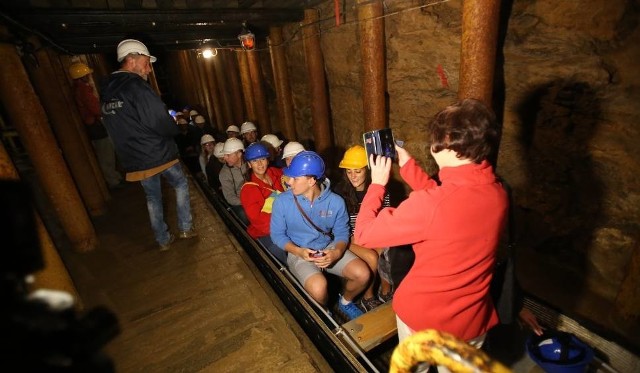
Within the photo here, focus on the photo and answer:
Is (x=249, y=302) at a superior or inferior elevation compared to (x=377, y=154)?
inferior

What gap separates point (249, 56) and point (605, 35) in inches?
308

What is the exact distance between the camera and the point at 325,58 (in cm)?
681

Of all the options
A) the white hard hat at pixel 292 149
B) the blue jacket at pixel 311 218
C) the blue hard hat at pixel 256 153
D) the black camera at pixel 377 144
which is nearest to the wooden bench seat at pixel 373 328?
the blue jacket at pixel 311 218

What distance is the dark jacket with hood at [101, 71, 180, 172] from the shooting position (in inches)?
134

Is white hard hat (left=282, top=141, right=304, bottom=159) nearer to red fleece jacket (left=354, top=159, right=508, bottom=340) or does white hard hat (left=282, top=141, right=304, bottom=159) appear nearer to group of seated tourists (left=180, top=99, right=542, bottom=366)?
group of seated tourists (left=180, top=99, right=542, bottom=366)

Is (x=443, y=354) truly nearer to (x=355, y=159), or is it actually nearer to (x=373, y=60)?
(x=355, y=159)

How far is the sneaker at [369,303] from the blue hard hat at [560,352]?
4.84 ft

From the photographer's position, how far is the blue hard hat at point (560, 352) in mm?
2275

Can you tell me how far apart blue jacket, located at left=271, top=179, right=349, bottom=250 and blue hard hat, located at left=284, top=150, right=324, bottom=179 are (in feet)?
0.81

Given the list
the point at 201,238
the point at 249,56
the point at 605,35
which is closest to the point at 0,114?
the point at 249,56

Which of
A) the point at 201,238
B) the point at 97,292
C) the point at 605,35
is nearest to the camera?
the point at 605,35

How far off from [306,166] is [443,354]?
2517 mm

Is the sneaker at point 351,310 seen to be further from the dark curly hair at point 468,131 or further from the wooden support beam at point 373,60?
the wooden support beam at point 373,60

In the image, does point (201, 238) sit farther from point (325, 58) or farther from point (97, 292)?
point (325, 58)
